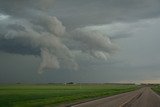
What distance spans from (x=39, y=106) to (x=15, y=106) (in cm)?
241

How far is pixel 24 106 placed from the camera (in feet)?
125

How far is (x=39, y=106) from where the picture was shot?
125ft

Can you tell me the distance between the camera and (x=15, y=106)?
37656 millimetres

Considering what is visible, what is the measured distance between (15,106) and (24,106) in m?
0.95

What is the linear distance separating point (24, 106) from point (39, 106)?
151cm
